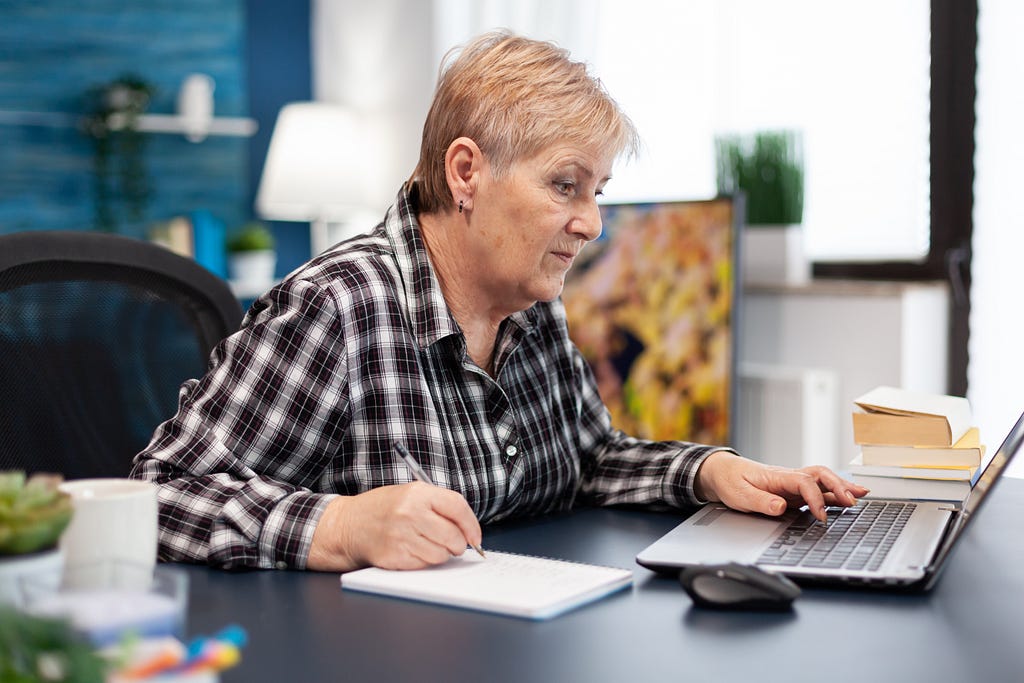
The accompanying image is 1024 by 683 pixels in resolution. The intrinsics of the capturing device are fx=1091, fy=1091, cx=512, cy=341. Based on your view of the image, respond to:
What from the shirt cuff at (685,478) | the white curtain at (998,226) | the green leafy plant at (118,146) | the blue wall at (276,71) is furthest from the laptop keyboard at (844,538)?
the blue wall at (276,71)

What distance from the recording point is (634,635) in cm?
82

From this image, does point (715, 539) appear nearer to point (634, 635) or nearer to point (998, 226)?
point (634, 635)

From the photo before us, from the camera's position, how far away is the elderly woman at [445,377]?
1084 mm

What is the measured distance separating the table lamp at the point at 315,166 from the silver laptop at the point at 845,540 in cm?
270

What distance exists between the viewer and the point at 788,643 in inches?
31.2

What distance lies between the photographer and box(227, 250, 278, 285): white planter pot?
3717 millimetres

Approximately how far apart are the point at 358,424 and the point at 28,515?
0.56m

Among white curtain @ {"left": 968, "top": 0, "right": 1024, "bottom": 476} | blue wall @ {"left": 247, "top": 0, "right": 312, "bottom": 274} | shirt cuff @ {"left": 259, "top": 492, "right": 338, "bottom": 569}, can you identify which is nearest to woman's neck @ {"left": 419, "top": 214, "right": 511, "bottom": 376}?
shirt cuff @ {"left": 259, "top": 492, "right": 338, "bottom": 569}

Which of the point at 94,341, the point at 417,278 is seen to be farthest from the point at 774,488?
the point at 94,341

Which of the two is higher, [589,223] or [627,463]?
[589,223]

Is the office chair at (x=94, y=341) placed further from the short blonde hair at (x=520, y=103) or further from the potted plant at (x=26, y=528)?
the potted plant at (x=26, y=528)

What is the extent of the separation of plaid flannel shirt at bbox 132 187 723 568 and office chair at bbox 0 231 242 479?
0.72 ft

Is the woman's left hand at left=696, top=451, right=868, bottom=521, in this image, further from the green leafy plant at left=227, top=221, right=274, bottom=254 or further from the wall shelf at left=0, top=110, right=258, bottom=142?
the wall shelf at left=0, top=110, right=258, bottom=142

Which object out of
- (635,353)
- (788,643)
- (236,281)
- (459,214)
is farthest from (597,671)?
(236,281)
